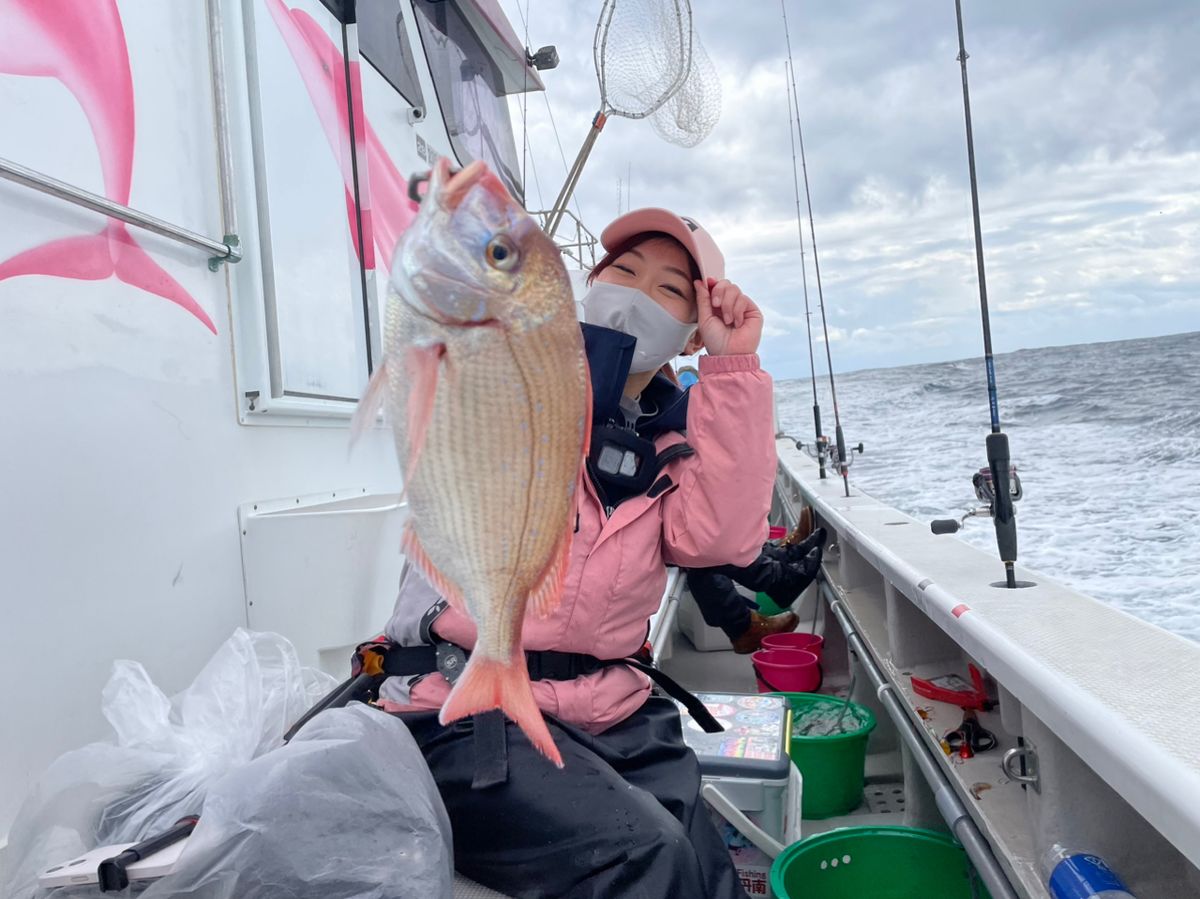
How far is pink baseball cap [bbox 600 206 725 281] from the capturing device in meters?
1.69

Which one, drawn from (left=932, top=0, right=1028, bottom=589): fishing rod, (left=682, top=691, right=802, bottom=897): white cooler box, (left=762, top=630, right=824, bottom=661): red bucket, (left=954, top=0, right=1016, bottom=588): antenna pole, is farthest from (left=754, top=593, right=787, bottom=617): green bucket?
(left=954, top=0, right=1016, bottom=588): antenna pole

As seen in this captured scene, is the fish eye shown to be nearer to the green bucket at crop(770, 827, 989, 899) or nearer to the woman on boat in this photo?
the woman on boat

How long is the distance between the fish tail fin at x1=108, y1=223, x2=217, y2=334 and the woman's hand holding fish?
1361 mm

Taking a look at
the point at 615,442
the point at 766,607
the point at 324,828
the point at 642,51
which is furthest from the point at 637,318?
the point at 766,607

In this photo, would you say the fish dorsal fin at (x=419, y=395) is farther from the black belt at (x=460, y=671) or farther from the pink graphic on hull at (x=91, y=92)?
the pink graphic on hull at (x=91, y=92)

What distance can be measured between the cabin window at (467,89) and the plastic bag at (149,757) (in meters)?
3.11

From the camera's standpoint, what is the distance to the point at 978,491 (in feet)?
8.59

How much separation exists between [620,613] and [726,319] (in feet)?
2.14

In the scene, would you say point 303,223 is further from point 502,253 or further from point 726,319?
point 502,253

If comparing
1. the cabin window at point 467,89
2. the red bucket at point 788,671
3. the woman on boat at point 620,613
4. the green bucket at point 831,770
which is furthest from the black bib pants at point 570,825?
the cabin window at point 467,89

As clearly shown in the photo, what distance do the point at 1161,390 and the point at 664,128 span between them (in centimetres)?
1546

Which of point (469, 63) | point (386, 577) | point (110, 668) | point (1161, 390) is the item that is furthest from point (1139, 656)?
point (1161, 390)

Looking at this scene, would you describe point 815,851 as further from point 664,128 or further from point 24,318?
point 664,128

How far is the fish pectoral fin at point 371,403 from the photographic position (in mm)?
838
